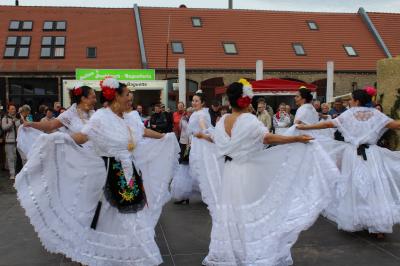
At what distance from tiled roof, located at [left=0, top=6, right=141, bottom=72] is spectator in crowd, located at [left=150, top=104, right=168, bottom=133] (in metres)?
13.9

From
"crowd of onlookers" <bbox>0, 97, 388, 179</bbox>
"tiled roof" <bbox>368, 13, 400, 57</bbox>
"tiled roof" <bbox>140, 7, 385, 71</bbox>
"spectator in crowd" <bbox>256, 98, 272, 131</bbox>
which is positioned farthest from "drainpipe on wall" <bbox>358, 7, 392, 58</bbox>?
"spectator in crowd" <bbox>256, 98, 272, 131</bbox>

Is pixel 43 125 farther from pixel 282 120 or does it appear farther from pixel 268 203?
pixel 282 120

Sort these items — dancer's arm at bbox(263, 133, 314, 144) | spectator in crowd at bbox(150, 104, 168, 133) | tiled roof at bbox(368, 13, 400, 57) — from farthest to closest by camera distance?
tiled roof at bbox(368, 13, 400, 57), spectator in crowd at bbox(150, 104, 168, 133), dancer's arm at bbox(263, 133, 314, 144)

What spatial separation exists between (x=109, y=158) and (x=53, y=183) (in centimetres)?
57

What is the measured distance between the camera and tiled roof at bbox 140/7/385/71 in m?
27.3

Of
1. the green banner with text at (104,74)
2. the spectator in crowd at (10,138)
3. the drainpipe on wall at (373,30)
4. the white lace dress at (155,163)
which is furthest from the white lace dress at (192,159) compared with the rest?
the drainpipe on wall at (373,30)

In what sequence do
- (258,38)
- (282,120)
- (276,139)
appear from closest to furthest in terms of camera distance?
(276,139) < (282,120) < (258,38)

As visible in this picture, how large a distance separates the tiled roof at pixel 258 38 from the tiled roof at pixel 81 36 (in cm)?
117

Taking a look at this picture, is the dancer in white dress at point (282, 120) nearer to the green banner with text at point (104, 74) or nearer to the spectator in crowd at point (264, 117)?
the spectator in crowd at point (264, 117)

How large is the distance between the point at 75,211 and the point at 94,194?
0.78 ft

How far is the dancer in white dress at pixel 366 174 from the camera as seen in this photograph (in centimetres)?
580

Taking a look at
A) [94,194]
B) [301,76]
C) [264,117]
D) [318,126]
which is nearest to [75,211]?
[94,194]

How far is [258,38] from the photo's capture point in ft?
96.0

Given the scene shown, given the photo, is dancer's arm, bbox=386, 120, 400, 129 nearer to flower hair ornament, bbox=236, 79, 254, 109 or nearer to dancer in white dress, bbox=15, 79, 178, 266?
flower hair ornament, bbox=236, 79, 254, 109
